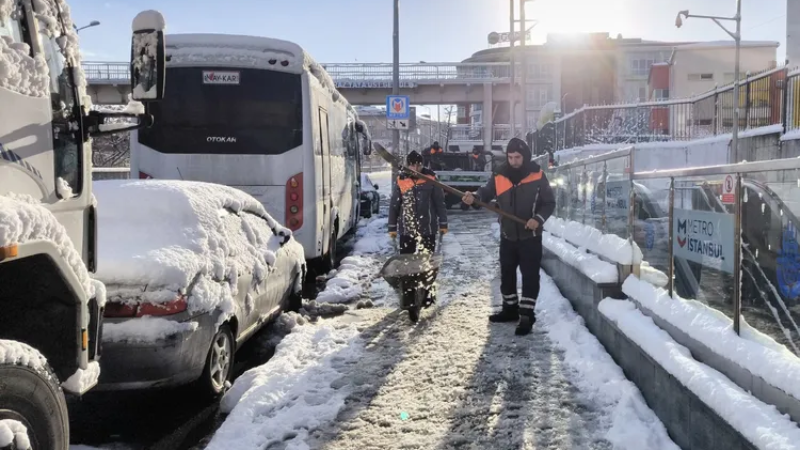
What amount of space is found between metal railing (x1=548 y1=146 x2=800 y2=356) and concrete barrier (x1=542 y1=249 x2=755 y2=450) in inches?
18.5

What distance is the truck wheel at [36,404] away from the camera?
7.48 ft

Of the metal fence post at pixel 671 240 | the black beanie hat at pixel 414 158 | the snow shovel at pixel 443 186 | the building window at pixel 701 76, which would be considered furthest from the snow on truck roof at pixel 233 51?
the building window at pixel 701 76

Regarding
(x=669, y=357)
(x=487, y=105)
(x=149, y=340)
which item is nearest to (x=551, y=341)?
(x=669, y=357)

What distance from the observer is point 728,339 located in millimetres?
3564

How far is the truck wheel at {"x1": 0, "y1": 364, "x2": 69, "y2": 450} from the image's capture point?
228 cm

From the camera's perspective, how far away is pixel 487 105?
1799 inches

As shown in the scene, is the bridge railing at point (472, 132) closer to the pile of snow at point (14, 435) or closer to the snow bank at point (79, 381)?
the snow bank at point (79, 381)

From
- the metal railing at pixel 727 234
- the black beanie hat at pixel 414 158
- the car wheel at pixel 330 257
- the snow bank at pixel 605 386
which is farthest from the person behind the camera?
the car wheel at pixel 330 257

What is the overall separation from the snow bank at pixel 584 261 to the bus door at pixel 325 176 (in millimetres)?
3248

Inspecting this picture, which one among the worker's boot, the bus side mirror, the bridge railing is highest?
the bridge railing

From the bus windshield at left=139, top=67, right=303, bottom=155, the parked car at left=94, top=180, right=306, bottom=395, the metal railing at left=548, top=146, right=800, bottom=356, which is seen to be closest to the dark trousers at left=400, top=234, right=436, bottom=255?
the bus windshield at left=139, top=67, right=303, bottom=155

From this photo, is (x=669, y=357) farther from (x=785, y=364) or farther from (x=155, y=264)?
(x=155, y=264)

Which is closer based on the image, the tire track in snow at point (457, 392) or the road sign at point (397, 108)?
the tire track in snow at point (457, 392)

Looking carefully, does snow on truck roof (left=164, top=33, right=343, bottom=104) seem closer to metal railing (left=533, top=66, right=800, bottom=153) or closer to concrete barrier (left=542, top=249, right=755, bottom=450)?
concrete barrier (left=542, top=249, right=755, bottom=450)
